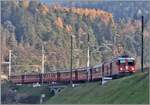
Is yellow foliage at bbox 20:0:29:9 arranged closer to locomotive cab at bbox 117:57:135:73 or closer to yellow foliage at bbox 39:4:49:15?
yellow foliage at bbox 39:4:49:15

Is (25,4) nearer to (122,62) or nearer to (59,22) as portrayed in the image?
(59,22)

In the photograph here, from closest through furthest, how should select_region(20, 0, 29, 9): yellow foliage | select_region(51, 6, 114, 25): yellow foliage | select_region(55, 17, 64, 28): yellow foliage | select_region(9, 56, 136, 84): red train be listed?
1. select_region(9, 56, 136, 84): red train
2. select_region(55, 17, 64, 28): yellow foliage
3. select_region(51, 6, 114, 25): yellow foliage
4. select_region(20, 0, 29, 9): yellow foliage

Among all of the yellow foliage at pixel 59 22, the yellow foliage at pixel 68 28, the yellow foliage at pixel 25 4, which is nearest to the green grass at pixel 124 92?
the yellow foliage at pixel 59 22

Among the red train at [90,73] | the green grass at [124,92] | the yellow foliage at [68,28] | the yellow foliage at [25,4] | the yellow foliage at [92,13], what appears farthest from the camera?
the yellow foliage at [25,4]

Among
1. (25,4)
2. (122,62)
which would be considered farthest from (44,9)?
(122,62)

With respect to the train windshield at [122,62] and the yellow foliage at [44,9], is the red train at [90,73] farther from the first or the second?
the yellow foliage at [44,9]

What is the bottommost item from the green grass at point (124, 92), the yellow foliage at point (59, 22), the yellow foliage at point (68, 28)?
the green grass at point (124, 92)

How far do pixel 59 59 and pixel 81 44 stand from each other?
42.3 ft

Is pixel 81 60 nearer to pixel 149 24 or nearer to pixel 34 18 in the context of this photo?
pixel 149 24

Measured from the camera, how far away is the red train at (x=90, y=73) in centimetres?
5669

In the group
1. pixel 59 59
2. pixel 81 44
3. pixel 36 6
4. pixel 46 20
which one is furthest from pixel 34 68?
pixel 36 6

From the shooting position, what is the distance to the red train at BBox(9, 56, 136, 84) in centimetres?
5669

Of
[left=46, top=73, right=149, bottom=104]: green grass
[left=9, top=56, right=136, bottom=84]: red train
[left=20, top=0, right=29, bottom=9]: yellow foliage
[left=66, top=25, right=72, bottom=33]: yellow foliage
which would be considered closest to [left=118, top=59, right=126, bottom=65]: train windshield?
[left=9, top=56, right=136, bottom=84]: red train

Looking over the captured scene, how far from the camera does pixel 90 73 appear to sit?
66.2 metres
